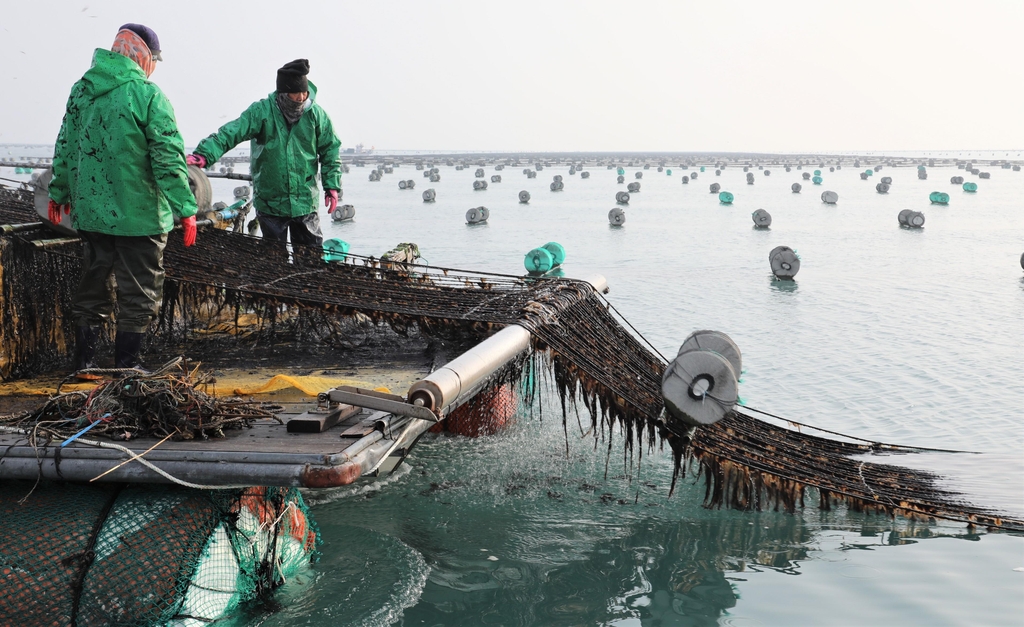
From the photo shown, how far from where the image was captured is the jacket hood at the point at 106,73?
201 inches

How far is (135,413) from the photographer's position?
414cm

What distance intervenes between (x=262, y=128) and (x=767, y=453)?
4.77m

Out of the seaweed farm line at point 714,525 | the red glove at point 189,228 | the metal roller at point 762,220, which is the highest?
the red glove at point 189,228

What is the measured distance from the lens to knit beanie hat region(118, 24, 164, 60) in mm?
5238

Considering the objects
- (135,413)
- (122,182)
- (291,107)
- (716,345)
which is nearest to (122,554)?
(135,413)

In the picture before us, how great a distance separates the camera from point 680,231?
105 ft

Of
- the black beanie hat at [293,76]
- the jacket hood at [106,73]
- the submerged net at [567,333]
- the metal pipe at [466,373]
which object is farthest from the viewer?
the black beanie hat at [293,76]

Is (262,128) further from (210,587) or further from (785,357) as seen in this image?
(785,357)

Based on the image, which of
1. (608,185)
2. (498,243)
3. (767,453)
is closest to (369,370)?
(767,453)

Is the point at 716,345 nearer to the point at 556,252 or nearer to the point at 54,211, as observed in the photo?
the point at 54,211

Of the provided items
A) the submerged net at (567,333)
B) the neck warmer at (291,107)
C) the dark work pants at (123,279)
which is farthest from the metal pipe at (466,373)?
the neck warmer at (291,107)

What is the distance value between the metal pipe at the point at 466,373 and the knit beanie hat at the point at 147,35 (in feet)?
8.67

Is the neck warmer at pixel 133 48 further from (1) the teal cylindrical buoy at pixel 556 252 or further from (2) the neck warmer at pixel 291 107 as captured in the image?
(1) the teal cylindrical buoy at pixel 556 252

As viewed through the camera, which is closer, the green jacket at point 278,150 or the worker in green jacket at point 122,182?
the worker in green jacket at point 122,182
